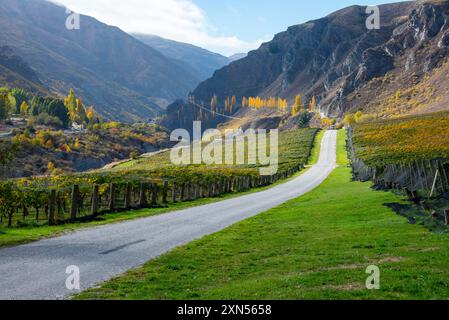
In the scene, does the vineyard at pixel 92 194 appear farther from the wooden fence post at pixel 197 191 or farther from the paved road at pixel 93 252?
the paved road at pixel 93 252

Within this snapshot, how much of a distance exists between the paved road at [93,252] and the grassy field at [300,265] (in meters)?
0.93

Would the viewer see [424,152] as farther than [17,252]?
Yes

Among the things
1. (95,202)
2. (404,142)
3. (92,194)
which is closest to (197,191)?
(92,194)

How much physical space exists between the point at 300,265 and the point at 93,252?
7.94 meters

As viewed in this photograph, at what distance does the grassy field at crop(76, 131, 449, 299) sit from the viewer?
1166 centimetres

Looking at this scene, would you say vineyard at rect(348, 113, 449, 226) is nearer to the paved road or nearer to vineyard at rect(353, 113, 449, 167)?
vineyard at rect(353, 113, 449, 167)

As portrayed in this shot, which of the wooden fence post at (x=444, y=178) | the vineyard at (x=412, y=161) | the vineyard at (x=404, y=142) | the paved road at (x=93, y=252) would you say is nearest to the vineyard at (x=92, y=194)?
the paved road at (x=93, y=252)

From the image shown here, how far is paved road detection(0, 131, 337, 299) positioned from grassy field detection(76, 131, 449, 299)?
3.04ft
